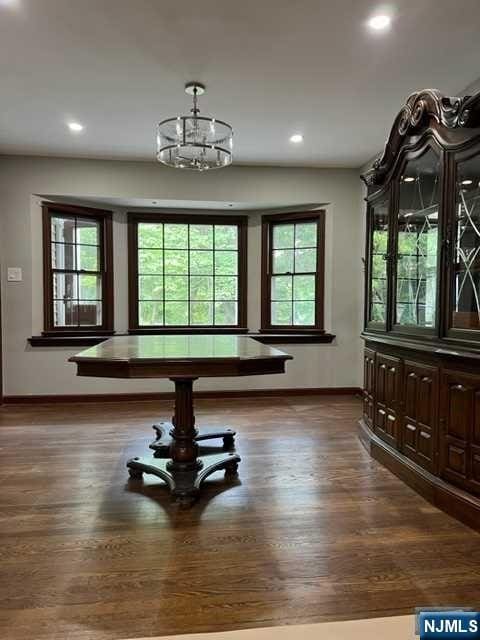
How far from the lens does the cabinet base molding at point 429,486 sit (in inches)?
85.4

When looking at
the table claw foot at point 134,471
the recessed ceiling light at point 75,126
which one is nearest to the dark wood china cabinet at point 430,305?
the table claw foot at point 134,471

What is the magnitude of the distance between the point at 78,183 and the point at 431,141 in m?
3.81

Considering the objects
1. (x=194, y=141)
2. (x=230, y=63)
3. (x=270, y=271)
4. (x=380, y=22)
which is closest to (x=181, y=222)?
(x=270, y=271)

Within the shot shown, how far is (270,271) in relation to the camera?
533cm

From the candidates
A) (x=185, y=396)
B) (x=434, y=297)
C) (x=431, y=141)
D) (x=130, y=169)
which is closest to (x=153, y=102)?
(x=130, y=169)

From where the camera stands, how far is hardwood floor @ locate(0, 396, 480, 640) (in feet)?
5.09

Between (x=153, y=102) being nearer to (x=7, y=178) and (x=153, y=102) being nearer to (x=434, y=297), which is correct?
(x=7, y=178)

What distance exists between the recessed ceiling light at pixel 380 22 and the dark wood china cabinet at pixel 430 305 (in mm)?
450

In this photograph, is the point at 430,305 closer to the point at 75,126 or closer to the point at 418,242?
the point at 418,242

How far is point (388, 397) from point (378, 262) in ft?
3.60

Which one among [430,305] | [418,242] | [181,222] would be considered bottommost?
[430,305]

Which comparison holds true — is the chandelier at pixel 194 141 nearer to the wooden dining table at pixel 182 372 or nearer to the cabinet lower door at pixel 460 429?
the wooden dining table at pixel 182 372

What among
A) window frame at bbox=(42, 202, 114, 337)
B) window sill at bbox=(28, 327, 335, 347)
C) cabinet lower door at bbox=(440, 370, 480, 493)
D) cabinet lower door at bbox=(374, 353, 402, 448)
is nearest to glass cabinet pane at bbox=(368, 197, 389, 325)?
cabinet lower door at bbox=(374, 353, 402, 448)

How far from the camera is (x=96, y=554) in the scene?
6.27 ft
